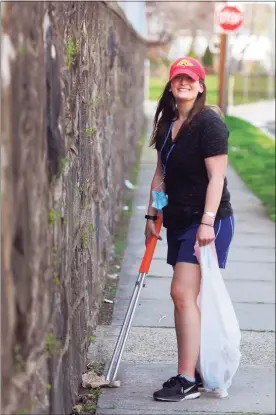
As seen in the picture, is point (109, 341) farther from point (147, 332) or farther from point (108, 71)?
point (108, 71)

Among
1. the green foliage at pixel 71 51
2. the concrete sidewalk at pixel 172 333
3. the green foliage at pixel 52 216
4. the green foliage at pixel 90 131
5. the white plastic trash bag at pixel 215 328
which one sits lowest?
the concrete sidewalk at pixel 172 333

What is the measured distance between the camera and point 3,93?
305cm

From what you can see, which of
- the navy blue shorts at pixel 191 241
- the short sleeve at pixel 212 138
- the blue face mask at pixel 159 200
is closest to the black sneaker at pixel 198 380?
the navy blue shorts at pixel 191 241

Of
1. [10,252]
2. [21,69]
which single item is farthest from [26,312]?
[21,69]

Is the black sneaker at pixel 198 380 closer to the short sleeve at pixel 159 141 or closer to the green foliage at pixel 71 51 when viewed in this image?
the short sleeve at pixel 159 141

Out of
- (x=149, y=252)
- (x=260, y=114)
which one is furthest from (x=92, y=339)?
(x=260, y=114)

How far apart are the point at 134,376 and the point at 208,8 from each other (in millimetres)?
52772

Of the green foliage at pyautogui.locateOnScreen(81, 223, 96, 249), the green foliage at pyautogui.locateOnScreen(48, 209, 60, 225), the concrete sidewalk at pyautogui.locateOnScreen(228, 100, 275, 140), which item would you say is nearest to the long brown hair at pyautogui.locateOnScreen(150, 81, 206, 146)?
the green foliage at pyautogui.locateOnScreen(81, 223, 96, 249)

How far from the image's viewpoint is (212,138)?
453 centimetres

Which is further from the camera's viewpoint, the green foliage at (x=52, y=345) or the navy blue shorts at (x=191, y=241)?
the navy blue shorts at (x=191, y=241)

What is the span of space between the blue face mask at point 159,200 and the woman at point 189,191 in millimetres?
47

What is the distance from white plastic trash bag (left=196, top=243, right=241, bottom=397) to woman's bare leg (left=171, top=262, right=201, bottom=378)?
6 cm

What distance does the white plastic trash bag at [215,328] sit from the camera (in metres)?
4.54

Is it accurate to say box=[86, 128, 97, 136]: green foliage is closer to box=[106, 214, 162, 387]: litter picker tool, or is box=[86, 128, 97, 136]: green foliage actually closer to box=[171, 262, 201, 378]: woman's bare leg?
box=[106, 214, 162, 387]: litter picker tool
